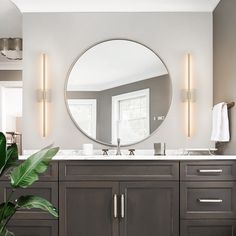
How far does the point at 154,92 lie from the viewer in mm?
3752

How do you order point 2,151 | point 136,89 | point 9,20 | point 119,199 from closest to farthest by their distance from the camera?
point 2,151
point 119,199
point 136,89
point 9,20

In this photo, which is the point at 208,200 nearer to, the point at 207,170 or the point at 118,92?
the point at 207,170

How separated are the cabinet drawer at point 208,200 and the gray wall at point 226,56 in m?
0.36

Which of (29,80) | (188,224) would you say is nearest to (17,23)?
(29,80)

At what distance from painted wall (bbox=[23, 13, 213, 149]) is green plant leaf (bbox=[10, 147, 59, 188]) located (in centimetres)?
174

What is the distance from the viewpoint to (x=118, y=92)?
3754mm

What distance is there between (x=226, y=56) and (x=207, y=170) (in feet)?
3.36

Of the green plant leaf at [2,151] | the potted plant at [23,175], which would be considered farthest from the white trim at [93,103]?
the green plant leaf at [2,151]

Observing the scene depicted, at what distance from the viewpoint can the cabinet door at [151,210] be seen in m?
3.02

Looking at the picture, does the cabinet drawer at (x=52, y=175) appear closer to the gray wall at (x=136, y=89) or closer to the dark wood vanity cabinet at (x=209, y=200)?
the gray wall at (x=136, y=89)

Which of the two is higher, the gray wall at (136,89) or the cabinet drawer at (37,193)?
the gray wall at (136,89)

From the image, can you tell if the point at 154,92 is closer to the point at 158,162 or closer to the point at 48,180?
the point at 158,162

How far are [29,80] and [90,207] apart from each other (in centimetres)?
146

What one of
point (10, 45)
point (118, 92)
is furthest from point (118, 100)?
point (10, 45)
